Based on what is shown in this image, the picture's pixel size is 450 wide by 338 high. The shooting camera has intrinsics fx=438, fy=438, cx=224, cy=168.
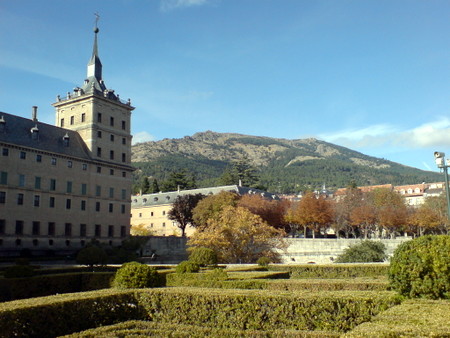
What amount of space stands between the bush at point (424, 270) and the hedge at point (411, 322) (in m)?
1.15

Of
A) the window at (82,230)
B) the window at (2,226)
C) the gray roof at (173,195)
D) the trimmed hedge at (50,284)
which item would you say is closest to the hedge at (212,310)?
the trimmed hedge at (50,284)

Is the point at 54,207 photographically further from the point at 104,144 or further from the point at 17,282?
the point at 17,282

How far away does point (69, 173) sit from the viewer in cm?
5338

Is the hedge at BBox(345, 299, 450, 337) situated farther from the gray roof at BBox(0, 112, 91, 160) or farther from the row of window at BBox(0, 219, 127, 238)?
the gray roof at BBox(0, 112, 91, 160)

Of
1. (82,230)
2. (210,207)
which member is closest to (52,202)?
(82,230)

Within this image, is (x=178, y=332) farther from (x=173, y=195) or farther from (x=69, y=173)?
(x=173, y=195)

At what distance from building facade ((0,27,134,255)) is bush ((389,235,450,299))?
4273 centimetres

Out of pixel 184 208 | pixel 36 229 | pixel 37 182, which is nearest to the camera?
pixel 36 229

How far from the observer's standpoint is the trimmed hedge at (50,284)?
68.2 ft

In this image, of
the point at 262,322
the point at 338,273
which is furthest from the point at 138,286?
the point at 338,273

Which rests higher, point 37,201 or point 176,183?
point 176,183

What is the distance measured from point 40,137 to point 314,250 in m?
36.4

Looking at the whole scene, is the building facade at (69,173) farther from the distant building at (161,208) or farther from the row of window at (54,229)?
the distant building at (161,208)

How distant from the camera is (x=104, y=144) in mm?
58625
